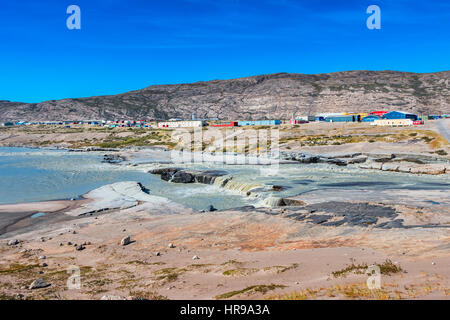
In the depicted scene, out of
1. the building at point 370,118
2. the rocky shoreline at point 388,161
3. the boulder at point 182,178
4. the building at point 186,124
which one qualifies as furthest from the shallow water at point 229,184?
the building at point 186,124

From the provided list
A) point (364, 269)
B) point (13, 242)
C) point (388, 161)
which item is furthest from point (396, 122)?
point (13, 242)

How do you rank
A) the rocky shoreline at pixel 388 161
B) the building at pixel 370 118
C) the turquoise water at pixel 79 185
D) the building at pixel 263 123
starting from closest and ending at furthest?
the turquoise water at pixel 79 185 → the rocky shoreline at pixel 388 161 → the building at pixel 370 118 → the building at pixel 263 123

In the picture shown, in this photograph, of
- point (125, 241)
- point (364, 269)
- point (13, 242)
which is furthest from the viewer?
point (13, 242)

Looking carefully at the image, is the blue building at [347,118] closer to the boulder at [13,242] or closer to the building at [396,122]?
the building at [396,122]

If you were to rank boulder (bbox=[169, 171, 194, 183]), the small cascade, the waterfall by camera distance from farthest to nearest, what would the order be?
boulder (bbox=[169, 171, 194, 183]), the small cascade, the waterfall

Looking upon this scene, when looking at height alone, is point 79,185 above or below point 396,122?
below

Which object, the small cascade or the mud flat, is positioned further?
the small cascade

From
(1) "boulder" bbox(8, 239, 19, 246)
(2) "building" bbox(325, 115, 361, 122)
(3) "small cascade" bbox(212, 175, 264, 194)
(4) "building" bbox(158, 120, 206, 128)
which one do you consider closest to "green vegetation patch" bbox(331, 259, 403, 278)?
(1) "boulder" bbox(8, 239, 19, 246)

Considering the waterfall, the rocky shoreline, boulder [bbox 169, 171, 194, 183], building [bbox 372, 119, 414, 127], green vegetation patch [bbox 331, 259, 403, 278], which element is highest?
building [bbox 372, 119, 414, 127]

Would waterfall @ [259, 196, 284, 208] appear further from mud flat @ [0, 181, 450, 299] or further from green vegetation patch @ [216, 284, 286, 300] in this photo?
green vegetation patch @ [216, 284, 286, 300]

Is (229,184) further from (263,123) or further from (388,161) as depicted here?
(263,123)

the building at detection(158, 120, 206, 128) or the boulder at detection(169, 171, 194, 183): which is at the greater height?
the building at detection(158, 120, 206, 128)

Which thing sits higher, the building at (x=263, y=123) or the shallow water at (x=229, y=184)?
the building at (x=263, y=123)
